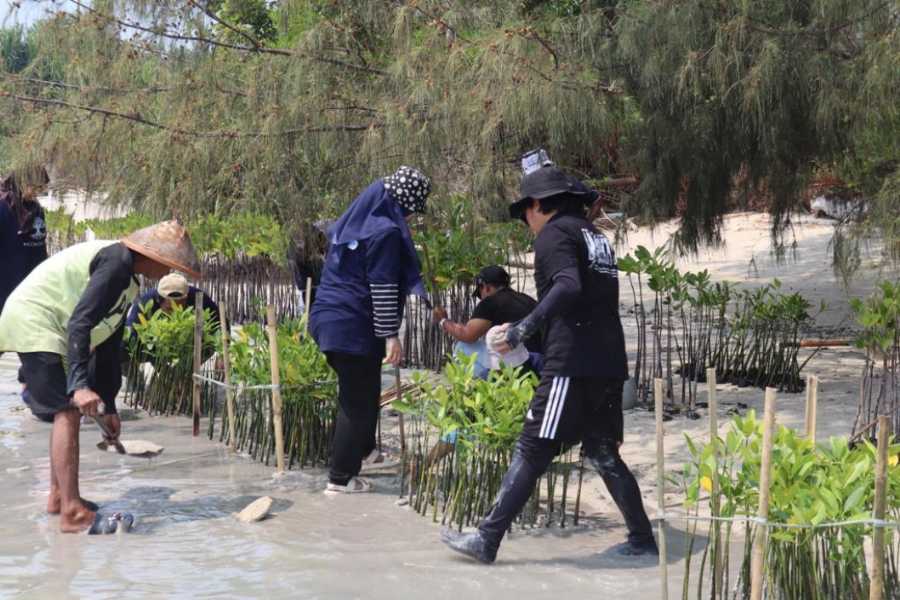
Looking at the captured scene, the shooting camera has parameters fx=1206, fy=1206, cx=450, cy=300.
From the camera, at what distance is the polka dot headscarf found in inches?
207

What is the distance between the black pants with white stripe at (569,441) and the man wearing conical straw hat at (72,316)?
157cm

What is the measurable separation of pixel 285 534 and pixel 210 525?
37 centimetres

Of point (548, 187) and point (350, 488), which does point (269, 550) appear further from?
point (548, 187)

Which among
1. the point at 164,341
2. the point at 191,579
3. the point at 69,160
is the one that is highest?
the point at 69,160

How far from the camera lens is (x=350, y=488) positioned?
18.0ft

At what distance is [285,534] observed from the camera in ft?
16.1

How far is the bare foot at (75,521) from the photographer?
483 cm

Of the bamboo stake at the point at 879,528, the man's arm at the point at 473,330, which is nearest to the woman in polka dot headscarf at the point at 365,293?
the man's arm at the point at 473,330

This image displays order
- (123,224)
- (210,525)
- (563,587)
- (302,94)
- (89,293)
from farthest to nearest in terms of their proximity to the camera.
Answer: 1. (123,224)
2. (302,94)
3. (210,525)
4. (89,293)
5. (563,587)

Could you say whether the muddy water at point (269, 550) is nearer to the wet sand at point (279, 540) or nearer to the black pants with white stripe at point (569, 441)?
the wet sand at point (279, 540)

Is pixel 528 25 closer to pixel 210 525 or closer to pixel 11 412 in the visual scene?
Result: pixel 210 525

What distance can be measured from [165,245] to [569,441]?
178 cm

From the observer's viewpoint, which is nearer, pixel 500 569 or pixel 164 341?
pixel 500 569

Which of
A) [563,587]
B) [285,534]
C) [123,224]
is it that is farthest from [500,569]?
[123,224]
